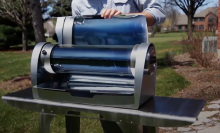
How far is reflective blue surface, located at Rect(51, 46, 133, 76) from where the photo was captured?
1368 mm

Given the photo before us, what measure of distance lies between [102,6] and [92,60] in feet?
1.78

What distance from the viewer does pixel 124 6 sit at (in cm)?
179

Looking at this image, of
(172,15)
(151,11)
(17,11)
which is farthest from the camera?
(172,15)

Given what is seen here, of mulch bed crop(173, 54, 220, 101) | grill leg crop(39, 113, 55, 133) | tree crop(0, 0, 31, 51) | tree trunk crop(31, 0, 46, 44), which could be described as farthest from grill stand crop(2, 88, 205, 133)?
tree crop(0, 0, 31, 51)

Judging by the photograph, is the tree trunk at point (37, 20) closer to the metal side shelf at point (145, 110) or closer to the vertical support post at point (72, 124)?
the vertical support post at point (72, 124)

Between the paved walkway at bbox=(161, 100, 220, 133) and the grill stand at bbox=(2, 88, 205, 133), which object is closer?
the grill stand at bbox=(2, 88, 205, 133)

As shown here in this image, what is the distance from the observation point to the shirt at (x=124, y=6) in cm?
172

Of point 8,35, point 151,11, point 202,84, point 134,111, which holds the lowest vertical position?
point 202,84

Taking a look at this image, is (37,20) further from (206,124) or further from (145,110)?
(145,110)

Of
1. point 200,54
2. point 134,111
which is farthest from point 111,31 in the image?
point 200,54

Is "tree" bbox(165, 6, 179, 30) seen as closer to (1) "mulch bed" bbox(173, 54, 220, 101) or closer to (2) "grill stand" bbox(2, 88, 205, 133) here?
(1) "mulch bed" bbox(173, 54, 220, 101)

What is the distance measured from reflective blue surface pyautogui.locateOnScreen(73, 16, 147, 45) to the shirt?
223 mm

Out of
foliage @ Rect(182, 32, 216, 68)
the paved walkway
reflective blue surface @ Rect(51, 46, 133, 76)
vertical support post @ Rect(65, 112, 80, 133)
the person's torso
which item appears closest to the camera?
reflective blue surface @ Rect(51, 46, 133, 76)

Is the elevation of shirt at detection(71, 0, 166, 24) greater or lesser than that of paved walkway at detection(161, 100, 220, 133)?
greater
